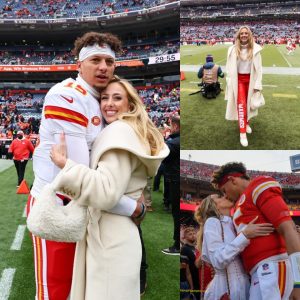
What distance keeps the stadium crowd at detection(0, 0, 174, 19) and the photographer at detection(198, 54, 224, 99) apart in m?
20.2

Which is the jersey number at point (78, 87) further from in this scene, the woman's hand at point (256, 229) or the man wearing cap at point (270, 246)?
the woman's hand at point (256, 229)

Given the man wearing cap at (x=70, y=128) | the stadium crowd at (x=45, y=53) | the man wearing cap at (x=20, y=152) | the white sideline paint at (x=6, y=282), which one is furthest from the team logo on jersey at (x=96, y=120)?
the stadium crowd at (x=45, y=53)

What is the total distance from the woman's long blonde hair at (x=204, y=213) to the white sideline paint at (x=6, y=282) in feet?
5.77

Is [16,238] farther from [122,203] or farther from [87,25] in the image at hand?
[87,25]

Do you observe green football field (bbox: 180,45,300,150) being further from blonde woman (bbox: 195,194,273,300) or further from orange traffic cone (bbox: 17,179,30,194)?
orange traffic cone (bbox: 17,179,30,194)

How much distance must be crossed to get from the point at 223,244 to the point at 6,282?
2101 millimetres

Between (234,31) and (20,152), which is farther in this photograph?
(20,152)

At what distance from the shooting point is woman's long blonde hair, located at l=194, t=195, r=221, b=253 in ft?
10.5

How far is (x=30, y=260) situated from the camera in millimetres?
4488

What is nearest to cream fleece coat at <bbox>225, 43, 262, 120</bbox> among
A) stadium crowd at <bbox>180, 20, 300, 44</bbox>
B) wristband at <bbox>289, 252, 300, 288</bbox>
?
stadium crowd at <bbox>180, 20, 300, 44</bbox>

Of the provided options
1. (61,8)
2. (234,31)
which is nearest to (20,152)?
(234,31)

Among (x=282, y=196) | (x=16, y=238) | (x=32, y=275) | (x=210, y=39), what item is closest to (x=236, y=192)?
(x=282, y=196)

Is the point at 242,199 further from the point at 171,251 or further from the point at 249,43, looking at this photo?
the point at 171,251

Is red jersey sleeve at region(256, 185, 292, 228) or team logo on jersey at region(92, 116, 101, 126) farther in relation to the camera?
red jersey sleeve at region(256, 185, 292, 228)
